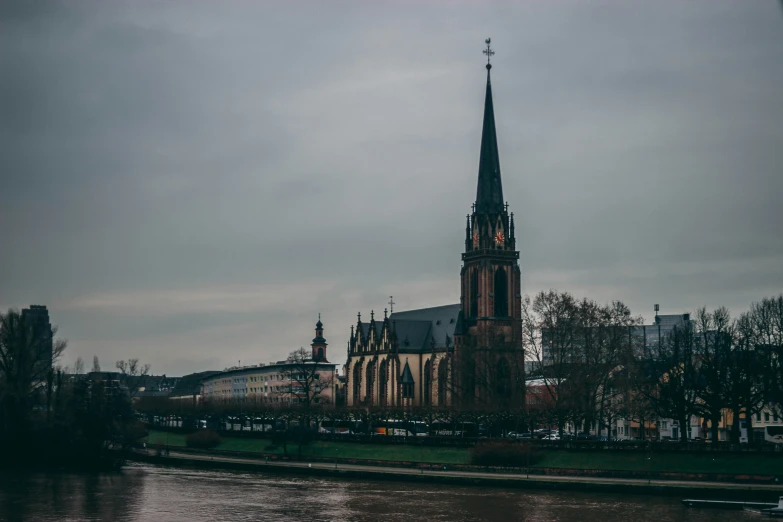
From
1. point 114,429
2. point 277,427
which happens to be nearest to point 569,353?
point 277,427

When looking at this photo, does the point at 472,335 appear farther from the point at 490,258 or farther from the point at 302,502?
the point at 302,502

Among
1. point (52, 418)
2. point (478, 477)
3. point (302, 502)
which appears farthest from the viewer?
point (52, 418)

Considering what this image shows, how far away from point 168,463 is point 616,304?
5894cm

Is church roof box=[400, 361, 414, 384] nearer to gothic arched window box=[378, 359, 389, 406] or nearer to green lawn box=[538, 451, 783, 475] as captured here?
gothic arched window box=[378, 359, 389, 406]

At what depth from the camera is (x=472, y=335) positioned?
6949 inches

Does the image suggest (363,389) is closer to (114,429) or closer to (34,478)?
(114,429)

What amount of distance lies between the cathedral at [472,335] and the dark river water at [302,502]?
5386cm

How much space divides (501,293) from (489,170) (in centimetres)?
2001

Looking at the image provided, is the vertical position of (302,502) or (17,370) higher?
(17,370)

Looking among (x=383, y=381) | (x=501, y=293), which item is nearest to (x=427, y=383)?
(x=383, y=381)

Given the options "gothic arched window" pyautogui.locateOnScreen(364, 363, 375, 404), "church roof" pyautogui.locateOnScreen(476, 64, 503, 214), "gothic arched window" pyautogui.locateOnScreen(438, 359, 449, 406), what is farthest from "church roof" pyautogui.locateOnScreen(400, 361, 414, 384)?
"church roof" pyautogui.locateOnScreen(476, 64, 503, 214)

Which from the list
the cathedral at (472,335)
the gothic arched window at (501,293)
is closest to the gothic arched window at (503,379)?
the cathedral at (472,335)

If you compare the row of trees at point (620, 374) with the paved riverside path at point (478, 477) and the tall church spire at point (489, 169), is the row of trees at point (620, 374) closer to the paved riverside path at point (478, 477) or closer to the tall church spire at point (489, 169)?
the paved riverside path at point (478, 477)

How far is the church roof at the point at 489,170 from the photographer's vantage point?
174 meters
